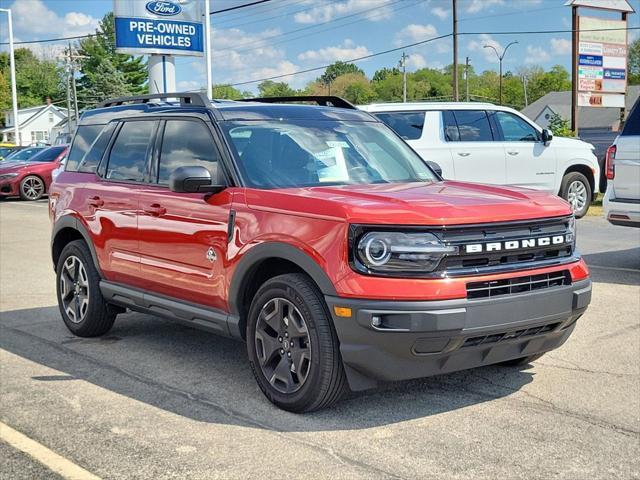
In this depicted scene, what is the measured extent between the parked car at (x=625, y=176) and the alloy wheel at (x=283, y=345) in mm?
5751

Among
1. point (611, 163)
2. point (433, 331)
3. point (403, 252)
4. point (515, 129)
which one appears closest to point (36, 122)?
point (515, 129)

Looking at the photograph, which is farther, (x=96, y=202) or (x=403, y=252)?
(x=96, y=202)

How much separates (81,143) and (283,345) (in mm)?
3357

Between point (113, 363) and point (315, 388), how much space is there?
205 centimetres

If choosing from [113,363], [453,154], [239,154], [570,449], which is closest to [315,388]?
[570,449]

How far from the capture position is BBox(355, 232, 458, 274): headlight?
164 inches

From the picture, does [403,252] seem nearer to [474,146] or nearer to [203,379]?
[203,379]

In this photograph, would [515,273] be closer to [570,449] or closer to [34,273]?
[570,449]

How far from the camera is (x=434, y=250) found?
13.6 feet

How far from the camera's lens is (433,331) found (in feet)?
13.4

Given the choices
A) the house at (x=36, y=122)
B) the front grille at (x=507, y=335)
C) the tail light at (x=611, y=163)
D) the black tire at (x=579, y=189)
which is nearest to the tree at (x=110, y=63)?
the house at (x=36, y=122)

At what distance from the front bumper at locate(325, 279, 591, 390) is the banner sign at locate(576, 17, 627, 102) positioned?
23309 millimetres

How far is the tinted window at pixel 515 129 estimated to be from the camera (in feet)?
45.1

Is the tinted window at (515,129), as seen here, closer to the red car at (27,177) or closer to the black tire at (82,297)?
the black tire at (82,297)
